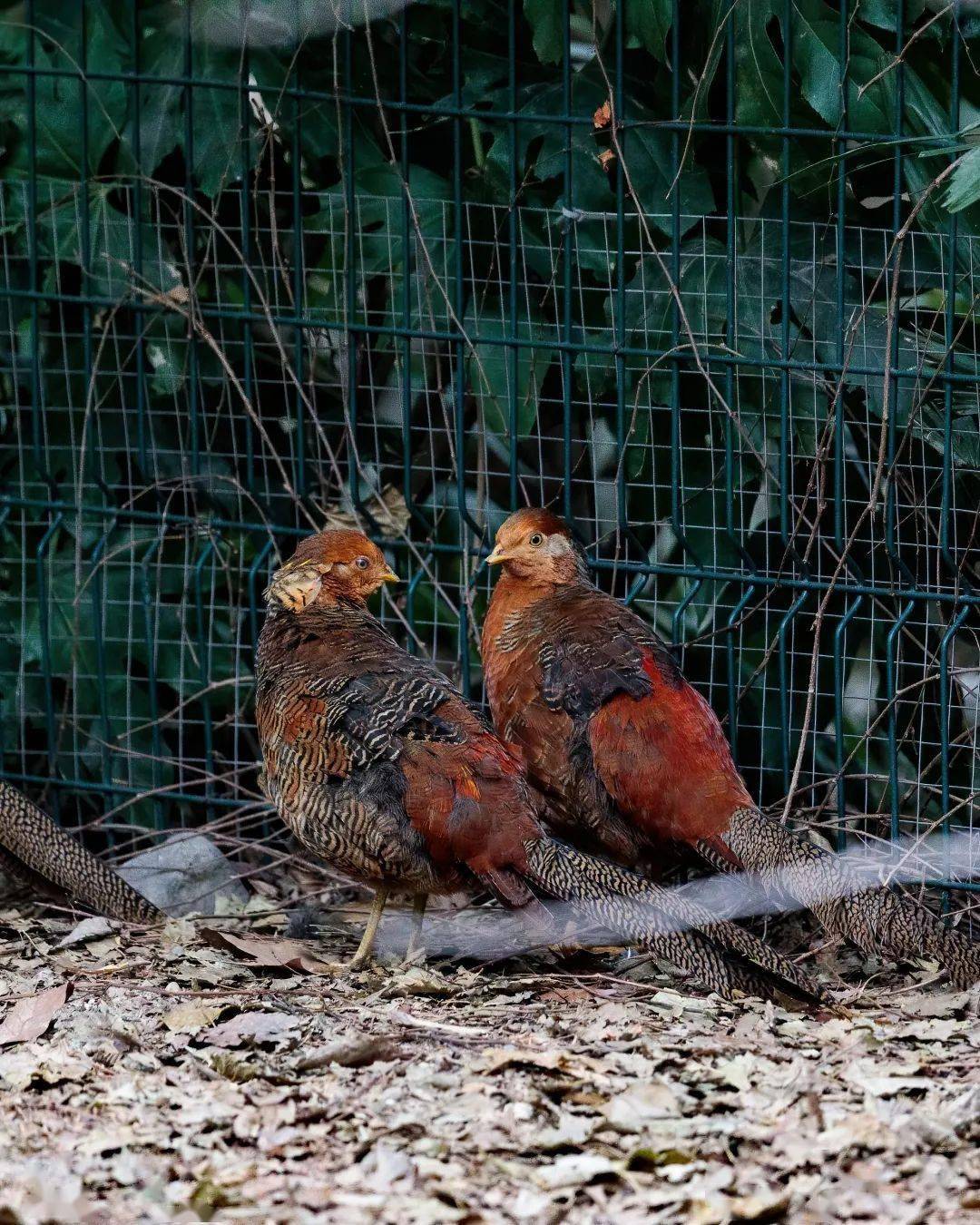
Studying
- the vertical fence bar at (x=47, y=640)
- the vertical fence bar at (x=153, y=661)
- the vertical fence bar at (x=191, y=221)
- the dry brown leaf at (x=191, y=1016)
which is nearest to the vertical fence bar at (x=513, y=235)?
the vertical fence bar at (x=191, y=221)

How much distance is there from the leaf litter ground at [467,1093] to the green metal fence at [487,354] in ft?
3.38

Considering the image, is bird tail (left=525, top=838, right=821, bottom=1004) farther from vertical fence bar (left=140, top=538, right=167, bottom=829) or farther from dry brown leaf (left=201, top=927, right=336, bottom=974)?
vertical fence bar (left=140, top=538, right=167, bottom=829)

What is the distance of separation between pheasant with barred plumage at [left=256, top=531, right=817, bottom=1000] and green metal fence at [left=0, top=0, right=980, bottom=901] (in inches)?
32.1

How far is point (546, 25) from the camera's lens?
17.0 feet

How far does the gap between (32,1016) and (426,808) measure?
3.66 ft

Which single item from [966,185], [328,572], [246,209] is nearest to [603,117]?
[246,209]

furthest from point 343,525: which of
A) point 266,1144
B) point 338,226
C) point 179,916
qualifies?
point 266,1144

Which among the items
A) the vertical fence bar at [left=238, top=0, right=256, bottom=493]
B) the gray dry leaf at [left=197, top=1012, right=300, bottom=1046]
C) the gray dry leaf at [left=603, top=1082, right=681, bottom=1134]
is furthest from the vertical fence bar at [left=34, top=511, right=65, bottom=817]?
the gray dry leaf at [left=603, top=1082, right=681, bottom=1134]

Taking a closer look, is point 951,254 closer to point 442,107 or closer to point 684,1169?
point 442,107

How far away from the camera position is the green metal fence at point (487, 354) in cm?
495

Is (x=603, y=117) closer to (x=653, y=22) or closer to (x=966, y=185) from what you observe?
(x=653, y=22)

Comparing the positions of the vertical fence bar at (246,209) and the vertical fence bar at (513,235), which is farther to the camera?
the vertical fence bar at (246,209)

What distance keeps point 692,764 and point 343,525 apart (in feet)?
5.46

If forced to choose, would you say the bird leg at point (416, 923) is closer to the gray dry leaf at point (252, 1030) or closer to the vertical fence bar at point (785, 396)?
the gray dry leaf at point (252, 1030)
